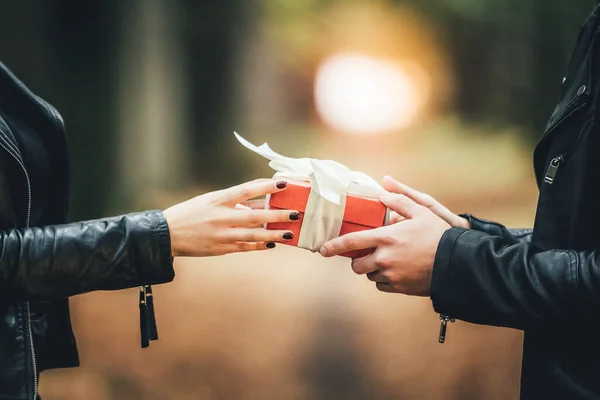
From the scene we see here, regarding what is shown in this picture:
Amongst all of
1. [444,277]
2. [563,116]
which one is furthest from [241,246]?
[563,116]

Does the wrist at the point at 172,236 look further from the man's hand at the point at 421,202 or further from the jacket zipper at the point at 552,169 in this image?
the jacket zipper at the point at 552,169

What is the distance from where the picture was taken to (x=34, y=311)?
3.62ft

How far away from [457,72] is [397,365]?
1.53 m

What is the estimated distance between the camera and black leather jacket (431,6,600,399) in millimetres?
854

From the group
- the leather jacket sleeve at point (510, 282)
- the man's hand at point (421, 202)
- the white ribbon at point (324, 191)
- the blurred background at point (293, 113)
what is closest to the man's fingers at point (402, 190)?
the man's hand at point (421, 202)

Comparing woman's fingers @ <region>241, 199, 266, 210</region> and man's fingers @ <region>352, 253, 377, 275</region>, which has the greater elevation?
woman's fingers @ <region>241, 199, 266, 210</region>

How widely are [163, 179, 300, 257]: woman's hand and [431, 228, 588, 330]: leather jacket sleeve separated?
28 centimetres

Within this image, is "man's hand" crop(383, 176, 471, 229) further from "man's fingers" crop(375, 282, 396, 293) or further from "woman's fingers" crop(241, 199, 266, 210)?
"woman's fingers" crop(241, 199, 266, 210)

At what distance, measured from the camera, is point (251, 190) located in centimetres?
99

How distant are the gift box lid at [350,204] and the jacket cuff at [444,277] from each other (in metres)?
0.13

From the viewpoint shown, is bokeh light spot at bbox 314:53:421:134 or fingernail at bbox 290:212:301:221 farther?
bokeh light spot at bbox 314:53:421:134

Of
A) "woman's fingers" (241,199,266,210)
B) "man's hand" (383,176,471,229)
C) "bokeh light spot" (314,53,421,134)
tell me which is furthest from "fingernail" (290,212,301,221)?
"bokeh light spot" (314,53,421,134)

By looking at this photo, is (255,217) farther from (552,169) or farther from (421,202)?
(552,169)

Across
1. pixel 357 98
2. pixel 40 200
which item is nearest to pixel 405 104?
pixel 357 98
